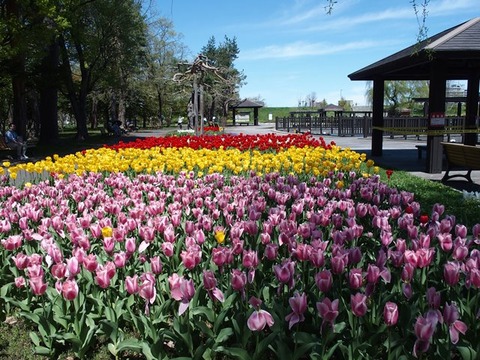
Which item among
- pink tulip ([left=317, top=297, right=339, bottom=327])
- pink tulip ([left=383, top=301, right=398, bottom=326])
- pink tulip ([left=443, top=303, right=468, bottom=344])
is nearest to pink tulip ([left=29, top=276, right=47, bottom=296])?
pink tulip ([left=317, top=297, right=339, bottom=327])

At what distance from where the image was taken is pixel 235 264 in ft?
11.8

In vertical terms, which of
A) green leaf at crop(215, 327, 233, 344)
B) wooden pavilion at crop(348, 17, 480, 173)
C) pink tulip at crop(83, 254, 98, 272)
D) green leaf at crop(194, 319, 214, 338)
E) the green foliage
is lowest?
the green foliage

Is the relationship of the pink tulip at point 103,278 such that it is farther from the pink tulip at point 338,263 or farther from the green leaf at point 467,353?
the green leaf at point 467,353

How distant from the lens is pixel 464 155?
406 inches

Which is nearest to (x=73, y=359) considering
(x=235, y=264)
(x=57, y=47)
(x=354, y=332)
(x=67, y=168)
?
(x=235, y=264)

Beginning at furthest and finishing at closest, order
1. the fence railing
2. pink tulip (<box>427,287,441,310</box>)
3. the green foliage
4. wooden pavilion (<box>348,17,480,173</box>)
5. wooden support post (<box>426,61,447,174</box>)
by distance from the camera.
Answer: the fence railing, wooden support post (<box>426,61,447,174</box>), wooden pavilion (<box>348,17,480,173</box>), the green foliage, pink tulip (<box>427,287,441,310</box>)

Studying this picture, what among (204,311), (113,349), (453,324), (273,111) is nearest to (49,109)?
(113,349)

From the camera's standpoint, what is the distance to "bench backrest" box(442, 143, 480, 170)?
32.2 ft

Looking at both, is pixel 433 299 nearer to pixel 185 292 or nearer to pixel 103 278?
pixel 185 292

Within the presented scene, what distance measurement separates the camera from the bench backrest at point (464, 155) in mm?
9812

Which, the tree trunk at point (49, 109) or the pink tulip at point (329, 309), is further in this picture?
the tree trunk at point (49, 109)

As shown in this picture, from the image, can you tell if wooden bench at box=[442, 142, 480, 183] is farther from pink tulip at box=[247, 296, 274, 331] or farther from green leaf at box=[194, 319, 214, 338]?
pink tulip at box=[247, 296, 274, 331]

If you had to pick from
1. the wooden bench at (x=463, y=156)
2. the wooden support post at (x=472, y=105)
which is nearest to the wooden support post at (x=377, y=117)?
the wooden support post at (x=472, y=105)

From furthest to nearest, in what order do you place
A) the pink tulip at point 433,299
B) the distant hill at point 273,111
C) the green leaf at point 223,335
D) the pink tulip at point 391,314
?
the distant hill at point 273,111
the green leaf at point 223,335
the pink tulip at point 433,299
the pink tulip at point 391,314
